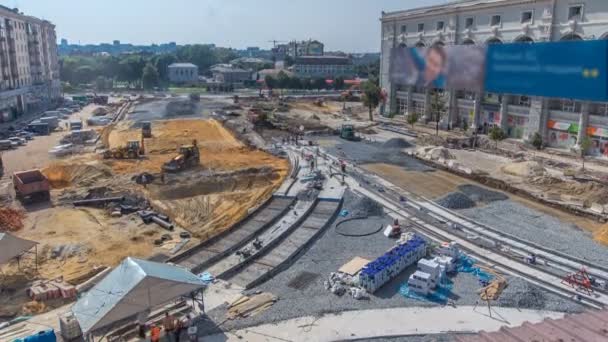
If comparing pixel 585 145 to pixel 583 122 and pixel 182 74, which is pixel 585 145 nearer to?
pixel 583 122

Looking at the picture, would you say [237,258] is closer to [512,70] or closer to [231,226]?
[231,226]

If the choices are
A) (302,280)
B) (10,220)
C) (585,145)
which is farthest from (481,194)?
(10,220)

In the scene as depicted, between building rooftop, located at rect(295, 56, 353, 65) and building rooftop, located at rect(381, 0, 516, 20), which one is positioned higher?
building rooftop, located at rect(381, 0, 516, 20)

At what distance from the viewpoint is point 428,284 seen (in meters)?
18.9

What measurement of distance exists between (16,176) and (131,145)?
42.9ft

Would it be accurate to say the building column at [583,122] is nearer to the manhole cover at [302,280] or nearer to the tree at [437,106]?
the tree at [437,106]

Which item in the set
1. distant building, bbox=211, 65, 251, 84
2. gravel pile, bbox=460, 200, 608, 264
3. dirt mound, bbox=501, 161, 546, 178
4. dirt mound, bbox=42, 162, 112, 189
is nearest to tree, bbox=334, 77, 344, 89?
distant building, bbox=211, 65, 251, 84

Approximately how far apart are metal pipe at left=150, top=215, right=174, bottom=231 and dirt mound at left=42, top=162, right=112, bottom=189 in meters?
10.5

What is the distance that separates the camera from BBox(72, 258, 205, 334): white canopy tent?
14.8 metres

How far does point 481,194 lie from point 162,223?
67.3 feet

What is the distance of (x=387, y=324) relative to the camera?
665 inches

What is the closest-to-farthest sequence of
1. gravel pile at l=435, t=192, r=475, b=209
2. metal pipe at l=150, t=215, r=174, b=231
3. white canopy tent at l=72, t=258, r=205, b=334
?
white canopy tent at l=72, t=258, r=205, b=334
metal pipe at l=150, t=215, r=174, b=231
gravel pile at l=435, t=192, r=475, b=209

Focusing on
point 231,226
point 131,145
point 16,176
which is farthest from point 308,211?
point 131,145

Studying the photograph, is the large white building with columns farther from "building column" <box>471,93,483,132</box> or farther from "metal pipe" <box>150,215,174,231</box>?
"metal pipe" <box>150,215,174,231</box>
